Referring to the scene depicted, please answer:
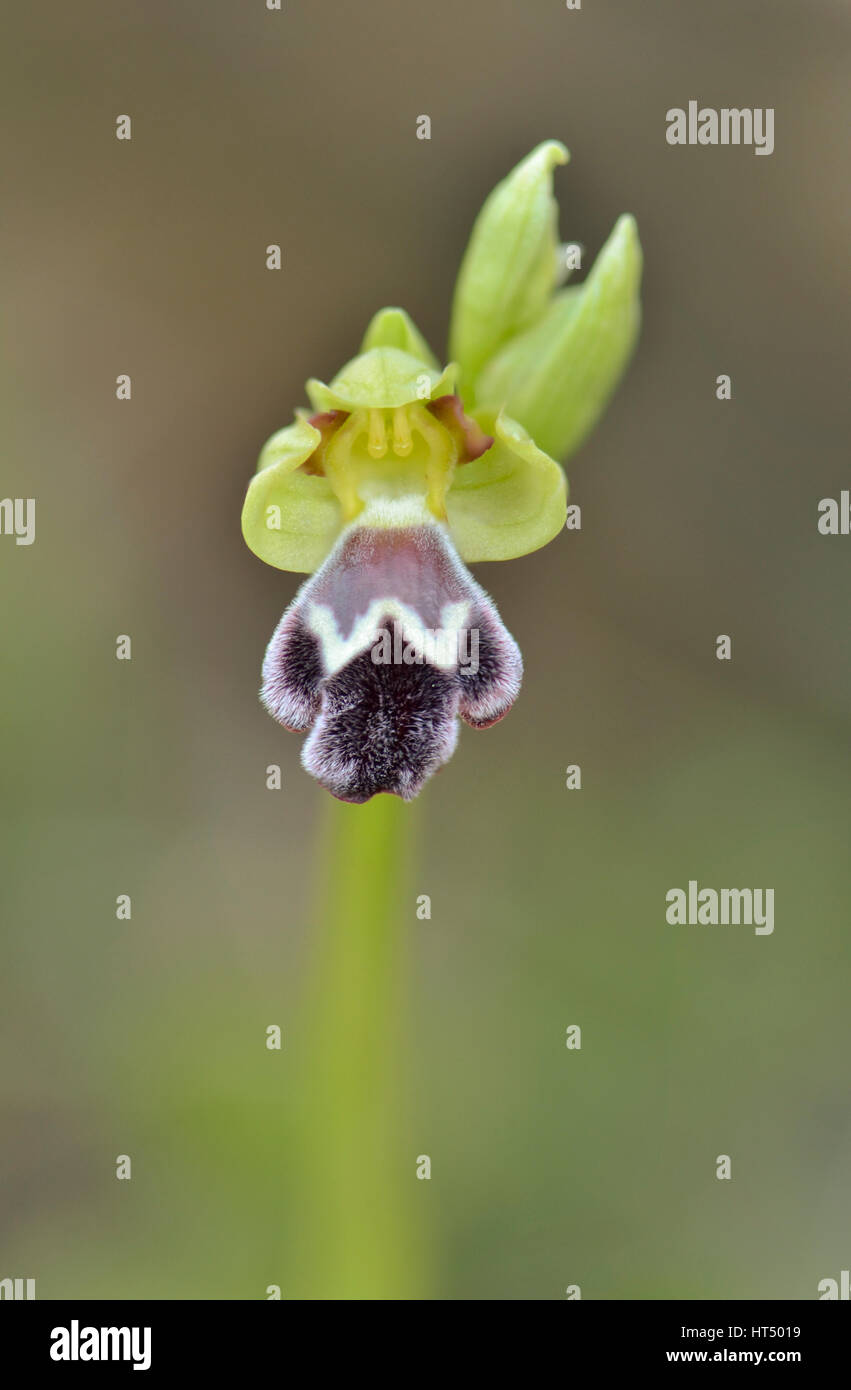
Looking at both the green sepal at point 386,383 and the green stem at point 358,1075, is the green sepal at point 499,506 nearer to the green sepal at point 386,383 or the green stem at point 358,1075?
the green sepal at point 386,383

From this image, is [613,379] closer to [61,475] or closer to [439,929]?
[439,929]

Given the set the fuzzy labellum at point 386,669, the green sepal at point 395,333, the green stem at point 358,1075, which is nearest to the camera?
the fuzzy labellum at point 386,669

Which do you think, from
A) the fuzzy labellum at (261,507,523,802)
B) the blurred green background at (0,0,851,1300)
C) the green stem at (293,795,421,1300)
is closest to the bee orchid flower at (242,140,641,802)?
the fuzzy labellum at (261,507,523,802)

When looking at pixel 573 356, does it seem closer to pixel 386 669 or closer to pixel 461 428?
pixel 461 428

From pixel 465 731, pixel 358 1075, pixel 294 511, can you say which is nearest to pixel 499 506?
pixel 294 511

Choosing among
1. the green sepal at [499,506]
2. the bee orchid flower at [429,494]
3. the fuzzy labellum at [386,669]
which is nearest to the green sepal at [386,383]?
the bee orchid flower at [429,494]

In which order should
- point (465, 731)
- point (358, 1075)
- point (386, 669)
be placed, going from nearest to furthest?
point (386, 669)
point (358, 1075)
point (465, 731)
